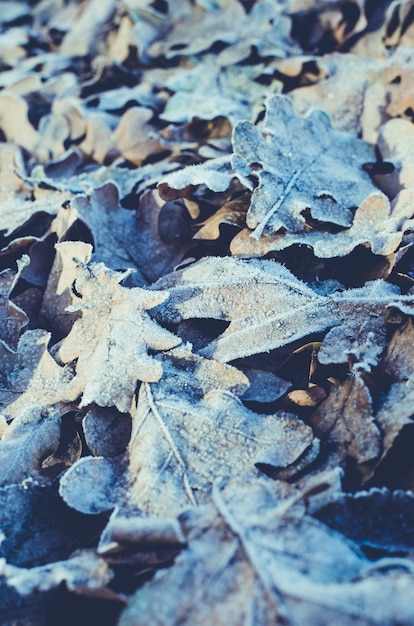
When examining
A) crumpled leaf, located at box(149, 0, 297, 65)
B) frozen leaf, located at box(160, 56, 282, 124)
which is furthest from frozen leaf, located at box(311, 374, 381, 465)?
crumpled leaf, located at box(149, 0, 297, 65)

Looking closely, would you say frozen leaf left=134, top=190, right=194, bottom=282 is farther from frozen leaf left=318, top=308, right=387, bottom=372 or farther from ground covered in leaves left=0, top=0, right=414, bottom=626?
frozen leaf left=318, top=308, right=387, bottom=372

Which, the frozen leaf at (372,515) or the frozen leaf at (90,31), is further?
the frozen leaf at (90,31)

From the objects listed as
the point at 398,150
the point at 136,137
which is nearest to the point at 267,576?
the point at 398,150

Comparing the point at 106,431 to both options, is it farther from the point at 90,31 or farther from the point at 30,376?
the point at 90,31

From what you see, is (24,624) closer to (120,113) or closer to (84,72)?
(120,113)

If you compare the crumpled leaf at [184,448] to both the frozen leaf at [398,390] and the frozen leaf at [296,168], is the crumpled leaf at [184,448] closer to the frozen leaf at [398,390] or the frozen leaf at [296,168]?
the frozen leaf at [398,390]

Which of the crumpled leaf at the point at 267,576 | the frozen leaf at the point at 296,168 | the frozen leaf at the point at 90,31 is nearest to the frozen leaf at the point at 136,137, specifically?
the frozen leaf at the point at 296,168
